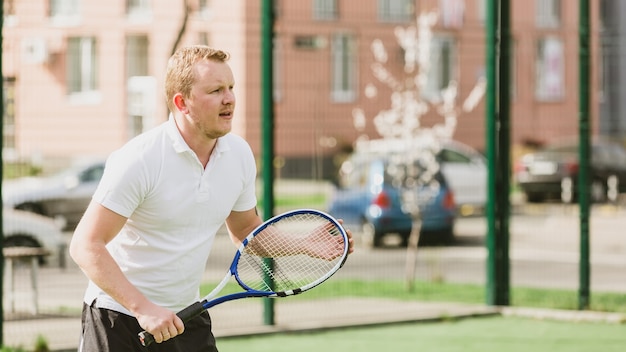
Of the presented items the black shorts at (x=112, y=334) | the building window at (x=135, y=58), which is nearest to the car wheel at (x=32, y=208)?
the building window at (x=135, y=58)

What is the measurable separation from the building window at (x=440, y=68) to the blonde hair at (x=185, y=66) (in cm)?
1348

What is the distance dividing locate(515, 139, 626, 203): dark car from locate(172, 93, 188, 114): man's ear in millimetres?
8614

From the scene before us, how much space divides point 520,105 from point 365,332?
6315mm

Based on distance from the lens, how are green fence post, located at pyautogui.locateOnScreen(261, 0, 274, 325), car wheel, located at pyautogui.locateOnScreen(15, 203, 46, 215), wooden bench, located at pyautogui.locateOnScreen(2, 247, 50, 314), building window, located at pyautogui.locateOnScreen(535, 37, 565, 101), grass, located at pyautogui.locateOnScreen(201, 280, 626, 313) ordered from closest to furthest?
green fence post, located at pyautogui.locateOnScreen(261, 0, 274, 325) → wooden bench, located at pyautogui.locateOnScreen(2, 247, 50, 314) → grass, located at pyautogui.locateOnScreen(201, 280, 626, 313) → car wheel, located at pyautogui.locateOnScreen(15, 203, 46, 215) → building window, located at pyautogui.locateOnScreen(535, 37, 565, 101)

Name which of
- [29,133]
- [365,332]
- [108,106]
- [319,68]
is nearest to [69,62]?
[108,106]

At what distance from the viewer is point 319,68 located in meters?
11.2

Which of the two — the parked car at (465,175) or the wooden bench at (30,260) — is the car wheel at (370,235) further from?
the wooden bench at (30,260)

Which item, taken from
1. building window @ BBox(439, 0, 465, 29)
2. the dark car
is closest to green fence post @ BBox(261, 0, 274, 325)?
the dark car

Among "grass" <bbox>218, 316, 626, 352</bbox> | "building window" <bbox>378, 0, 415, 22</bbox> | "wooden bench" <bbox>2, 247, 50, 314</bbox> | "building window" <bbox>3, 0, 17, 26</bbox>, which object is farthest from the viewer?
"building window" <bbox>378, 0, 415, 22</bbox>

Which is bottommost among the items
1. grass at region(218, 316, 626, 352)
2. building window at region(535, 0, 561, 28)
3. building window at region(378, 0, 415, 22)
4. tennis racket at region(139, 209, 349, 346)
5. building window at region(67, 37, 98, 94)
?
grass at region(218, 316, 626, 352)

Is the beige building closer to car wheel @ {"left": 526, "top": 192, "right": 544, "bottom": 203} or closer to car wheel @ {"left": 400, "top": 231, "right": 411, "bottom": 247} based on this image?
car wheel @ {"left": 526, "top": 192, "right": 544, "bottom": 203}

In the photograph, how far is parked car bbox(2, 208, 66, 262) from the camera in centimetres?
1243

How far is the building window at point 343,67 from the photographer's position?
11.6 m

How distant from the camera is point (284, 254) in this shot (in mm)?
4746
